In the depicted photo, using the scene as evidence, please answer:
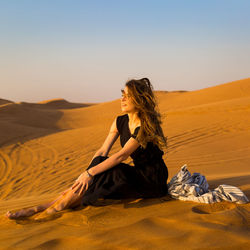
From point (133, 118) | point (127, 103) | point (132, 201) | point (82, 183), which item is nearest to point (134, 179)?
point (132, 201)

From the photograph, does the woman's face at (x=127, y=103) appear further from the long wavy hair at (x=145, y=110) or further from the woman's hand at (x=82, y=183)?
the woman's hand at (x=82, y=183)

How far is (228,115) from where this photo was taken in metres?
13.4

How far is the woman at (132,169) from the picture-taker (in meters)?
3.22

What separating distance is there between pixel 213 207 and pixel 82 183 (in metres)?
1.33

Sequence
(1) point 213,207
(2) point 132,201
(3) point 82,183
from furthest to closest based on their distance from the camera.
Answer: (2) point 132,201 → (3) point 82,183 → (1) point 213,207

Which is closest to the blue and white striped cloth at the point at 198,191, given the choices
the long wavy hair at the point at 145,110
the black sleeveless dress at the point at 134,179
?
the black sleeveless dress at the point at 134,179

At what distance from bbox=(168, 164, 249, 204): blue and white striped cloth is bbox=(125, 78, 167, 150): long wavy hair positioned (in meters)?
0.50

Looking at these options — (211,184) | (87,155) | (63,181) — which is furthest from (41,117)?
(211,184)

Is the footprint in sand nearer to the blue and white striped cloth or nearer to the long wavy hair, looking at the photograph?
the blue and white striped cloth

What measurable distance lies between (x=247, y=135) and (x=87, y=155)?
5231 mm

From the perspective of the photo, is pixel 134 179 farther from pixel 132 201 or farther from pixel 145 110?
pixel 145 110

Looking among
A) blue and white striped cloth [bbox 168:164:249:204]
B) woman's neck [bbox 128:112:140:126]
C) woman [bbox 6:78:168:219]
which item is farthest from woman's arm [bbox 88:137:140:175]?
blue and white striped cloth [bbox 168:164:249:204]

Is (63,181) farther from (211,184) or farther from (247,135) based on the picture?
(247,135)

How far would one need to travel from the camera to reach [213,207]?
3.04m
